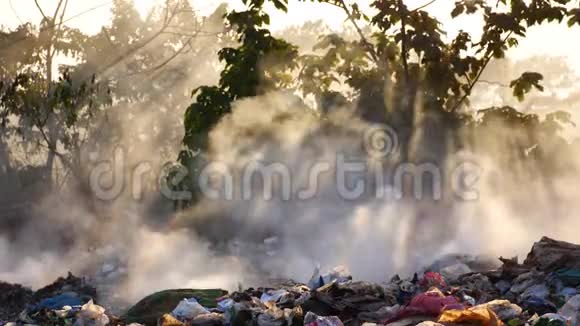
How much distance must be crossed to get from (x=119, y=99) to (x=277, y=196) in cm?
1514

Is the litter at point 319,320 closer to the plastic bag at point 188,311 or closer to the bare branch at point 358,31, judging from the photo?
the plastic bag at point 188,311

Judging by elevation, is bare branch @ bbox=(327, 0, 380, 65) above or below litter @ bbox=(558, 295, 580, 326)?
above

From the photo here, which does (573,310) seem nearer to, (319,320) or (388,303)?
(388,303)

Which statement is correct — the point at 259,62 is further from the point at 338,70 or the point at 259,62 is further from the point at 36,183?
the point at 36,183

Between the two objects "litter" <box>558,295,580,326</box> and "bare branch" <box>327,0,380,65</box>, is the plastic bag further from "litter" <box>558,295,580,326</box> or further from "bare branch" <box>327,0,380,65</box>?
"bare branch" <box>327,0,380,65</box>

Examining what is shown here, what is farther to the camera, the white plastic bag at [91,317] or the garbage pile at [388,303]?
the white plastic bag at [91,317]

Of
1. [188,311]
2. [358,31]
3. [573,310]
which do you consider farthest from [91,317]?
[358,31]

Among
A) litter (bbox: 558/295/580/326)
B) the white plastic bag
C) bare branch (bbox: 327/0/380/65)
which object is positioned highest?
bare branch (bbox: 327/0/380/65)

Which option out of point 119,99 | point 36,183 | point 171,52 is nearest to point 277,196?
point 36,183

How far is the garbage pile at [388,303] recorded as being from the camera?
584 cm

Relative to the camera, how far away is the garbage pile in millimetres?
5840

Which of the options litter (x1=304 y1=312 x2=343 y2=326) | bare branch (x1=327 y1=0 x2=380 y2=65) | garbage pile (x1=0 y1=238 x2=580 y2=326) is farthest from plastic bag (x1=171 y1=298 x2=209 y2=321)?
bare branch (x1=327 y1=0 x2=380 y2=65)

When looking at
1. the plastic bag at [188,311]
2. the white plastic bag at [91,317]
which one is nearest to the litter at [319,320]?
the plastic bag at [188,311]

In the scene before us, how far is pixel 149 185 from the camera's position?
57.8ft
